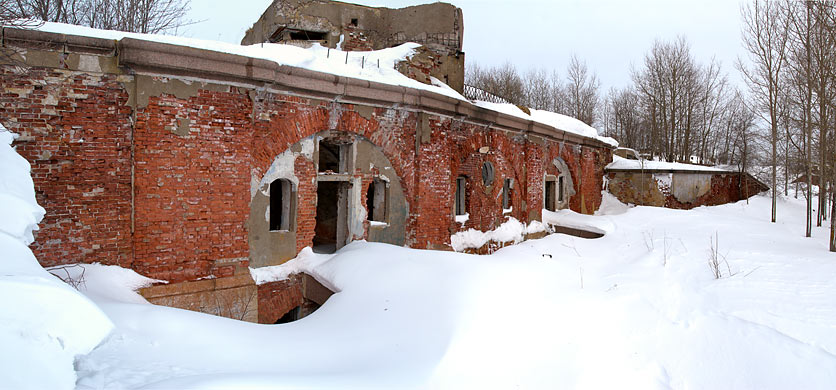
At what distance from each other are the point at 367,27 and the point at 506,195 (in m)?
6.96

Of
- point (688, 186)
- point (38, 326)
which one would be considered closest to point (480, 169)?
point (38, 326)

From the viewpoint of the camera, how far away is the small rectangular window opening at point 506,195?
12.5m

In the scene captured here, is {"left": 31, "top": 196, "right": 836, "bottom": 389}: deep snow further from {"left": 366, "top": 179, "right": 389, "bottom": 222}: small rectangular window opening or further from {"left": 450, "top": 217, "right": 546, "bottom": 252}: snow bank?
{"left": 450, "top": 217, "right": 546, "bottom": 252}: snow bank

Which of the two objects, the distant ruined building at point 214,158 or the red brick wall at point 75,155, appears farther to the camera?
the distant ruined building at point 214,158

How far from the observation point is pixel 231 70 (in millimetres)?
6211

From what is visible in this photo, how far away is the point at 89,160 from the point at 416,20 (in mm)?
10167

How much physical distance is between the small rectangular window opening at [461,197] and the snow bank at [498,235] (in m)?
0.54

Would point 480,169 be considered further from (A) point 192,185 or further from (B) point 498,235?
(A) point 192,185

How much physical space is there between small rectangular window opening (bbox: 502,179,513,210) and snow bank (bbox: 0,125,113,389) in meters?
10.6

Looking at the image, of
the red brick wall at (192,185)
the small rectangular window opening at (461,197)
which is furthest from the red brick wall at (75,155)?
the small rectangular window opening at (461,197)

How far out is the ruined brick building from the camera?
5.35 meters

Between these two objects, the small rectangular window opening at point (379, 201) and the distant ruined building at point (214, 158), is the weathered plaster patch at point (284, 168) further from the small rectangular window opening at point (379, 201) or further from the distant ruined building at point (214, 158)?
the small rectangular window opening at point (379, 201)

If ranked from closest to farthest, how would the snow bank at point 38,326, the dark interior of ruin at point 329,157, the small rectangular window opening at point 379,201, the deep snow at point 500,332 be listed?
the snow bank at point 38,326
the deep snow at point 500,332
the small rectangular window opening at point 379,201
the dark interior of ruin at point 329,157

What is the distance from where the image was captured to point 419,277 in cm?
622
